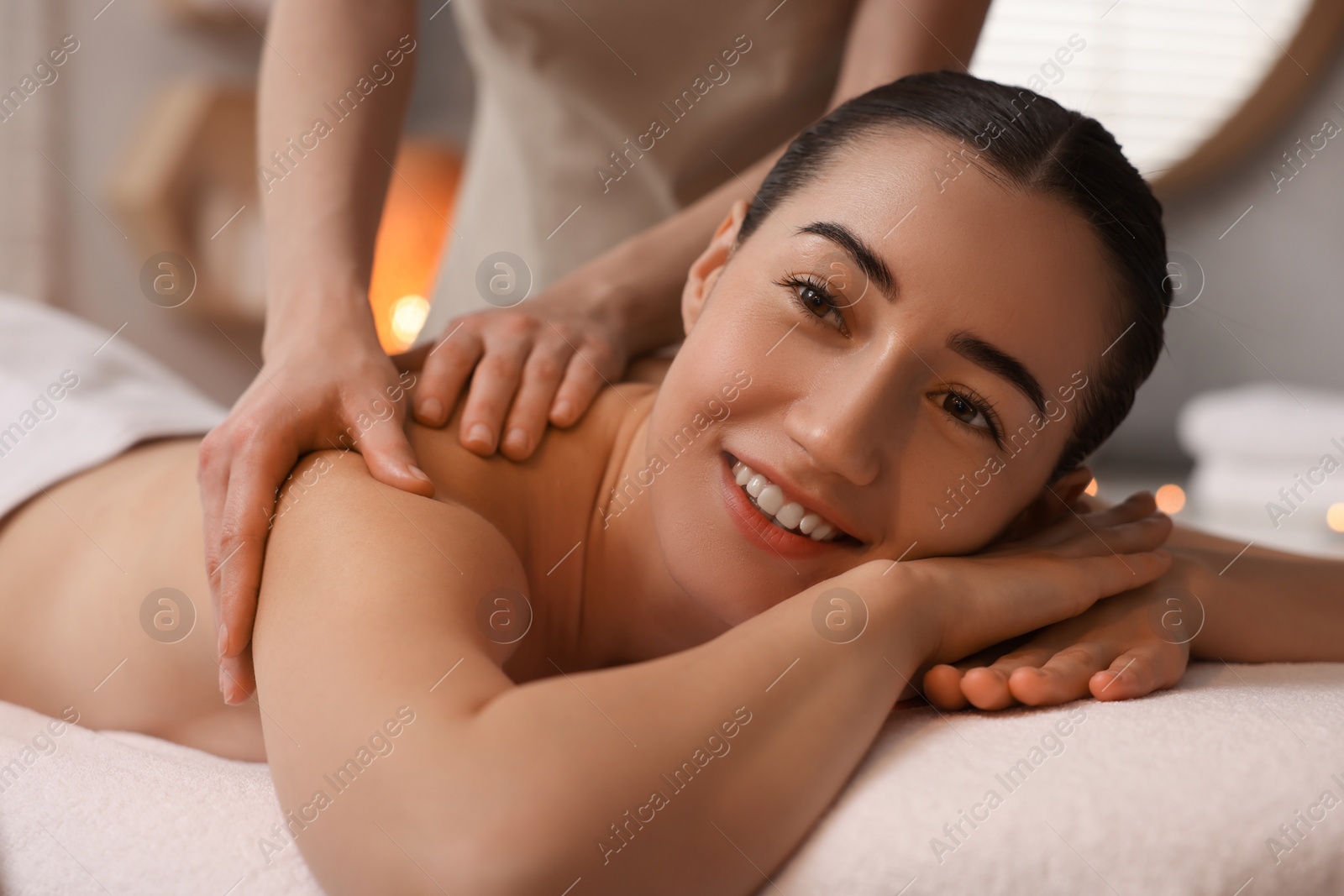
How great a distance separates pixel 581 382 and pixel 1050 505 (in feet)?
1.64

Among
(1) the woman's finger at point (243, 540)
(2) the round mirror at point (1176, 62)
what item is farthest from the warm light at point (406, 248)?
(1) the woman's finger at point (243, 540)

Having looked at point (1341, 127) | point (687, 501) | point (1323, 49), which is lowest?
point (1341, 127)

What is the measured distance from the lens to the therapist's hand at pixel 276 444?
2.65 ft

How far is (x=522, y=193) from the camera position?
168 centimetres

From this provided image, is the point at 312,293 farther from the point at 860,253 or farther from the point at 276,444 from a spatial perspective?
the point at 860,253

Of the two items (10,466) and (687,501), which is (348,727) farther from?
(10,466)

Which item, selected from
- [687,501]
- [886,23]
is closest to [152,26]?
[886,23]

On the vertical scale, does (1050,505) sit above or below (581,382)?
below

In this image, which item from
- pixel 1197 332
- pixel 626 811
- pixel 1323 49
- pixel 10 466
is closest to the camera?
pixel 626 811

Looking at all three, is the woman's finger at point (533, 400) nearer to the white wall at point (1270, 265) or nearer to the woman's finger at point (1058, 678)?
the woman's finger at point (1058, 678)

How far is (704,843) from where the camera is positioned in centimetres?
60

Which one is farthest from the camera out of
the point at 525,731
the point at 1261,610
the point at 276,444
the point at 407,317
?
the point at 407,317

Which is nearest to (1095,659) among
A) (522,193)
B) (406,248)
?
(522,193)

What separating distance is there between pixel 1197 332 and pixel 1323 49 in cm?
67
